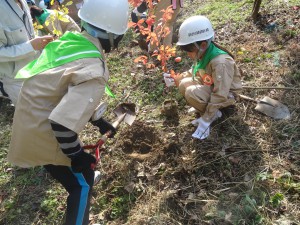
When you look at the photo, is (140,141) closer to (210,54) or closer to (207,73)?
(207,73)

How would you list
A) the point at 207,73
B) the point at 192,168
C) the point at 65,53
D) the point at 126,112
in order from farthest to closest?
1. the point at 126,112
2. the point at 207,73
3. the point at 192,168
4. the point at 65,53

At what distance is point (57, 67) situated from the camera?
2.16 metres

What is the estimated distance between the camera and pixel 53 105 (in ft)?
7.38

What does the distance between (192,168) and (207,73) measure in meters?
1.08

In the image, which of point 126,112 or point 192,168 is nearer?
point 192,168

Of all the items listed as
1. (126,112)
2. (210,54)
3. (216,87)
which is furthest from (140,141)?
(210,54)

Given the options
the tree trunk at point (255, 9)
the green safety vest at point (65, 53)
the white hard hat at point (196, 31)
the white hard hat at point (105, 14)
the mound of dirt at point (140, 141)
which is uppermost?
the white hard hat at point (105, 14)

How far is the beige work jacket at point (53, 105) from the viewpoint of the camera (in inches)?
80.1

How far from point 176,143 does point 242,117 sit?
2.83 feet

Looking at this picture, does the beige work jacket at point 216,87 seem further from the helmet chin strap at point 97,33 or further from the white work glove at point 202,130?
the helmet chin strap at point 97,33

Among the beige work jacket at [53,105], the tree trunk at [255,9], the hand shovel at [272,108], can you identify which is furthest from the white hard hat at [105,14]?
the tree trunk at [255,9]

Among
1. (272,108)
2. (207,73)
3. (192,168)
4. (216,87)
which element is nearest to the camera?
(192,168)

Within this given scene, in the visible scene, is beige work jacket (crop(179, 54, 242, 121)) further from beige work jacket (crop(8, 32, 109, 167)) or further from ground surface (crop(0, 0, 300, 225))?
beige work jacket (crop(8, 32, 109, 167))

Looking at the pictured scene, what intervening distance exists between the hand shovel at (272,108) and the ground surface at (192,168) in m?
0.06
